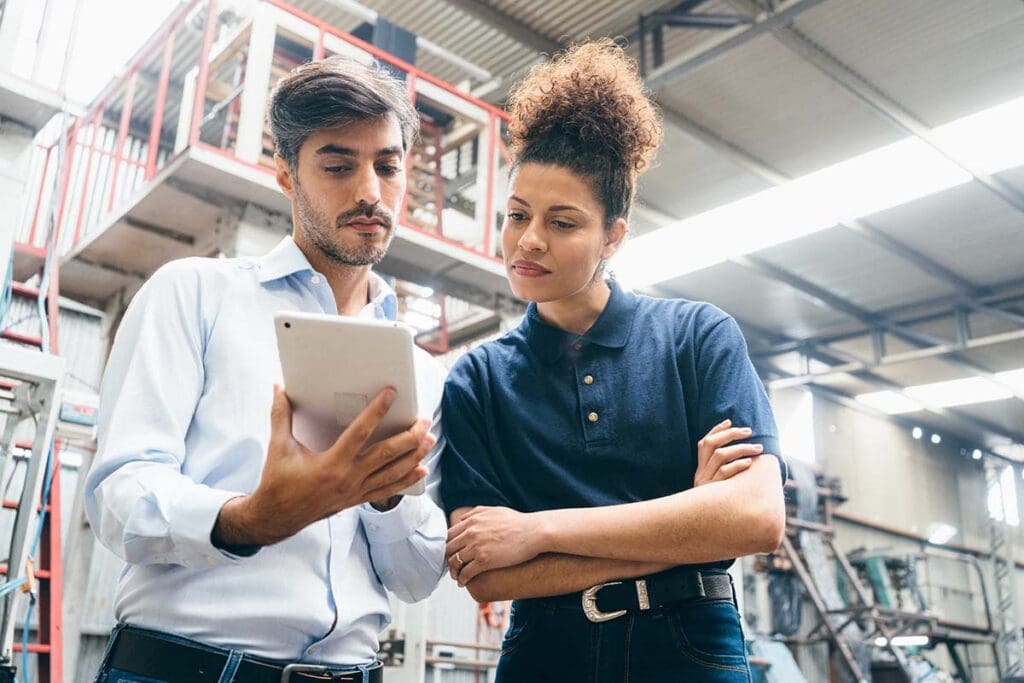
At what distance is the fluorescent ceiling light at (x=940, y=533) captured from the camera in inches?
824

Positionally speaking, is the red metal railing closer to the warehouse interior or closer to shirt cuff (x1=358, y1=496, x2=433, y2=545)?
the warehouse interior

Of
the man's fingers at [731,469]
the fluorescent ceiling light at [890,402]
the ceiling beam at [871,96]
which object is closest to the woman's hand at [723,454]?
the man's fingers at [731,469]

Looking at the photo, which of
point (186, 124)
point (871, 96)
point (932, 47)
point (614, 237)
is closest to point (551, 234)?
point (614, 237)

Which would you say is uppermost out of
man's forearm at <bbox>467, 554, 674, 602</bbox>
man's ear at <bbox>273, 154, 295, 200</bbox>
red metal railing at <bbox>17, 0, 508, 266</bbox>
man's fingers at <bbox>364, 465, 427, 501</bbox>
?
red metal railing at <bbox>17, 0, 508, 266</bbox>

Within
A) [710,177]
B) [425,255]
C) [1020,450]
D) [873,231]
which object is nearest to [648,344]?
[425,255]

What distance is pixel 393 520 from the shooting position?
185cm

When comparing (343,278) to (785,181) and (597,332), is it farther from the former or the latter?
(785,181)

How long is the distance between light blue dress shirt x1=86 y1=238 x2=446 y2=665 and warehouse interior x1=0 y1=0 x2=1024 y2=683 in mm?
1307

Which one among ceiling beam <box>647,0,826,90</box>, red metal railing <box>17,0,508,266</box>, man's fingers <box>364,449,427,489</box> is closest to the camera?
man's fingers <box>364,449,427,489</box>

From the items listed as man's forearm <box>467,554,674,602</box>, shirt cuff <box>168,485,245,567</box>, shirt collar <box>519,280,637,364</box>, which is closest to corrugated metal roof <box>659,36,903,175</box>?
shirt collar <box>519,280,637,364</box>

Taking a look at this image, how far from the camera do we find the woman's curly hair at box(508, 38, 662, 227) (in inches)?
85.7

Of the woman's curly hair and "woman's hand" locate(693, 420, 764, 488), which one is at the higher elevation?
the woman's curly hair

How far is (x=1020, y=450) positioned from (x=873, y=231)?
13.8m

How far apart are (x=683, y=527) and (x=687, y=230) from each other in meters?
12.7
